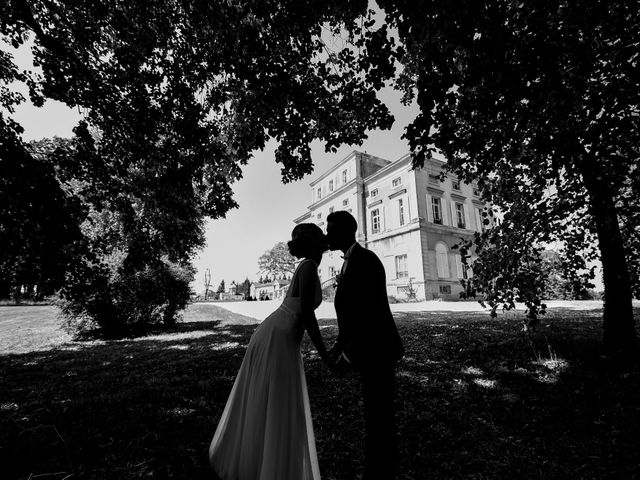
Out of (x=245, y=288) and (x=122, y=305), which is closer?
(x=122, y=305)

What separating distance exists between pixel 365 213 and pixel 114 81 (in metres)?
31.4

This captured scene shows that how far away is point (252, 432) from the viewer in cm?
241

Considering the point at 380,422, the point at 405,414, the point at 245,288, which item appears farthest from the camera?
the point at 245,288

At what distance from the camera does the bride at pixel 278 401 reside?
2.31 metres

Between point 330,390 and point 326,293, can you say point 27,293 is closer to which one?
point 330,390

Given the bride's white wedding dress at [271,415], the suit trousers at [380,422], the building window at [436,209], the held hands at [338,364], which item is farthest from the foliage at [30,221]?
the building window at [436,209]

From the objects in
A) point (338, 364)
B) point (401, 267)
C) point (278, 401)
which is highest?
point (401, 267)

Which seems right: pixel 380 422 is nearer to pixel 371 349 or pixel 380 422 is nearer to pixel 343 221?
pixel 371 349

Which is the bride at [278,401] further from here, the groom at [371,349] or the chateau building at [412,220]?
the chateau building at [412,220]

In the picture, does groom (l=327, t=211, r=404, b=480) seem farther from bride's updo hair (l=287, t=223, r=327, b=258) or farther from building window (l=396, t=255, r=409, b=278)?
building window (l=396, t=255, r=409, b=278)

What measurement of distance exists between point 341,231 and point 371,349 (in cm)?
97

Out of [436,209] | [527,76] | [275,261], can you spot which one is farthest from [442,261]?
[275,261]

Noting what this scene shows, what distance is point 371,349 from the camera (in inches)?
89.7

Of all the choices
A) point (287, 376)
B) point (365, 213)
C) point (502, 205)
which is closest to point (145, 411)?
point (287, 376)
